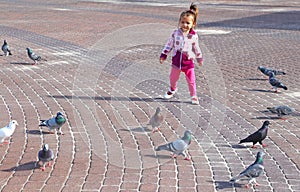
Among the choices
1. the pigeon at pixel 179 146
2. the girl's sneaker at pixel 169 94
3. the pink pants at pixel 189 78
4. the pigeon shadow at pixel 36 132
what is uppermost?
the pink pants at pixel 189 78

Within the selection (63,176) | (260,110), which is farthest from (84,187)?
(260,110)

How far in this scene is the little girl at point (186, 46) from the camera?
8695mm

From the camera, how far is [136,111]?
8.84 meters

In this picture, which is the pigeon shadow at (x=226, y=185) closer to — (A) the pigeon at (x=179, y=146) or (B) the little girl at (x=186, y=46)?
(A) the pigeon at (x=179, y=146)

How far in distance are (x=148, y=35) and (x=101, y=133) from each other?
11037mm

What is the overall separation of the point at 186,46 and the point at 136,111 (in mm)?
1334

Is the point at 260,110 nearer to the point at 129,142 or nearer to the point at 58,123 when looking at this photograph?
the point at 129,142

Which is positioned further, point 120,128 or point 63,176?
point 120,128

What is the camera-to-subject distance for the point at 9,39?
17094 mm

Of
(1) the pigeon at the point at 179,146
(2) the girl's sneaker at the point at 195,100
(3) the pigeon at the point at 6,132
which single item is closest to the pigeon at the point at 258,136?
(1) the pigeon at the point at 179,146

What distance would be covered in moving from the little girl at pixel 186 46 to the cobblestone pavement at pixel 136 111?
54 cm

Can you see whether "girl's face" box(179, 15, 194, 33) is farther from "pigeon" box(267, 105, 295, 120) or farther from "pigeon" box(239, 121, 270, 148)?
"pigeon" box(239, 121, 270, 148)

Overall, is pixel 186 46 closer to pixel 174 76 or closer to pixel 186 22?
pixel 186 22

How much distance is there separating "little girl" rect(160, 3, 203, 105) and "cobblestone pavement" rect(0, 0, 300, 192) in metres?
0.54
